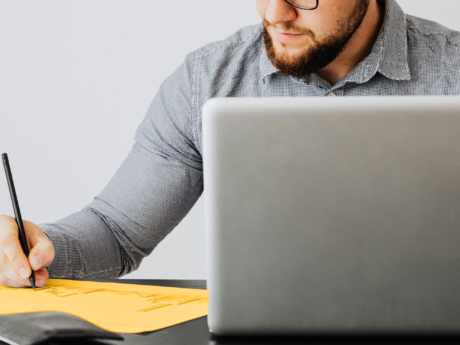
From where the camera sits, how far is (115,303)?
594 millimetres

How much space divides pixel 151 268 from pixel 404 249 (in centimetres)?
191

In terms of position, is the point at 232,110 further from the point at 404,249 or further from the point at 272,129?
the point at 404,249

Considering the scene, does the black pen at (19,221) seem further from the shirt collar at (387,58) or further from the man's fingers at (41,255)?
the shirt collar at (387,58)

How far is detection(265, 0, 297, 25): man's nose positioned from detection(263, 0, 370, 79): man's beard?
21 millimetres

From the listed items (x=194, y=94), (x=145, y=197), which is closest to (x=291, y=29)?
(x=194, y=94)

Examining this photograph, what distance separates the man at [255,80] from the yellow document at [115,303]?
245 millimetres

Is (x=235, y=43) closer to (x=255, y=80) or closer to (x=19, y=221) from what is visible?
(x=255, y=80)

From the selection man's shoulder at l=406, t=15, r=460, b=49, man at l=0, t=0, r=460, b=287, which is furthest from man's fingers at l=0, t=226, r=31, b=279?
man's shoulder at l=406, t=15, r=460, b=49

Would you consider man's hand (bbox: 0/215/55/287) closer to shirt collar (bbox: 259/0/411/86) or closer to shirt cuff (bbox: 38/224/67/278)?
shirt cuff (bbox: 38/224/67/278)

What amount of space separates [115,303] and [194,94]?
709 mm

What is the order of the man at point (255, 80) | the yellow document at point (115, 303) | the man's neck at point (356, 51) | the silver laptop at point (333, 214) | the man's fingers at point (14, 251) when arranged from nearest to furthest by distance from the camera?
the silver laptop at point (333, 214)
the yellow document at point (115, 303)
the man's fingers at point (14, 251)
the man at point (255, 80)
the man's neck at point (356, 51)

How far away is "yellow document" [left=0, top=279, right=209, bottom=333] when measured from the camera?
0.52 meters

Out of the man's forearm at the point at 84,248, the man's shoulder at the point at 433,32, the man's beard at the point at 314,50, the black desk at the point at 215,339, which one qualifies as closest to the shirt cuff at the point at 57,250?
the man's forearm at the point at 84,248

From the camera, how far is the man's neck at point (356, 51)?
45.9 inches
